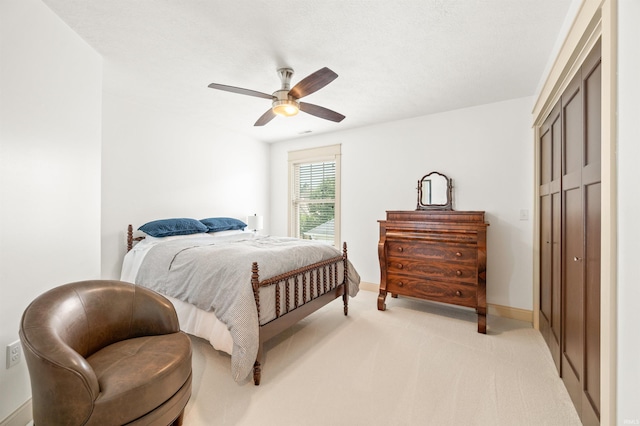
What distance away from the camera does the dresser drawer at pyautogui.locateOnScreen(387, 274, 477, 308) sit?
293 cm

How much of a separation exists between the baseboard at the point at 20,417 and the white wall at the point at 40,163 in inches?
1.3

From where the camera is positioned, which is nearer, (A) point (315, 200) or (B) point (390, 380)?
(B) point (390, 380)

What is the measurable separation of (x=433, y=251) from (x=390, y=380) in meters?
1.56

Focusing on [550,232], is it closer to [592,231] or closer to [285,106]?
[592,231]

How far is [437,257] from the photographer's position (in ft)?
10.2

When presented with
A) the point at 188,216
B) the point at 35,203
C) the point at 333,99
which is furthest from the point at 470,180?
the point at 35,203

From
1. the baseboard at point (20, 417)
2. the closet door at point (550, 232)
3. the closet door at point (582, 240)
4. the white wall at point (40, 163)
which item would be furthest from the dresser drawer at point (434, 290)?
the baseboard at point (20, 417)

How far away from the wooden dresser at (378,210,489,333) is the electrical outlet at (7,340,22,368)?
309cm

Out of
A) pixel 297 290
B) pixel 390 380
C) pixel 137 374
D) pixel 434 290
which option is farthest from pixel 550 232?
pixel 137 374

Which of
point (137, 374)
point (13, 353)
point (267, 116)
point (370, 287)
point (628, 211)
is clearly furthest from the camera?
point (370, 287)

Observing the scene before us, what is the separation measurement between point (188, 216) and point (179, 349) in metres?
2.69

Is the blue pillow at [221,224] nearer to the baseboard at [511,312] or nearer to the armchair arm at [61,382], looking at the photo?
the armchair arm at [61,382]

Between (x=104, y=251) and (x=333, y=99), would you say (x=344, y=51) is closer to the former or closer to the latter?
(x=333, y=99)

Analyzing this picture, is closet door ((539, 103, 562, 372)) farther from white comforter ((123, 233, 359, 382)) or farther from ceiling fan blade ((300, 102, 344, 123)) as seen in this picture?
white comforter ((123, 233, 359, 382))
